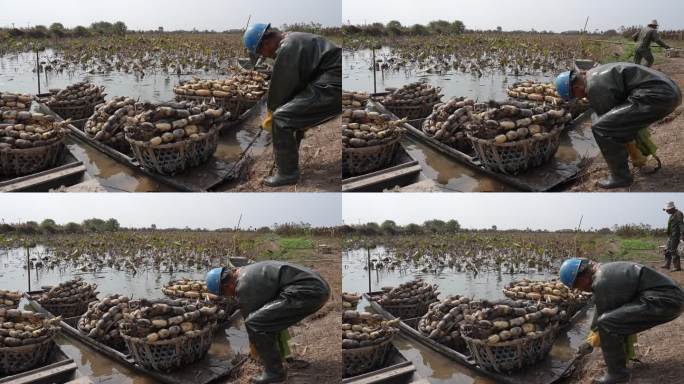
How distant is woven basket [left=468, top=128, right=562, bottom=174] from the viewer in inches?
185

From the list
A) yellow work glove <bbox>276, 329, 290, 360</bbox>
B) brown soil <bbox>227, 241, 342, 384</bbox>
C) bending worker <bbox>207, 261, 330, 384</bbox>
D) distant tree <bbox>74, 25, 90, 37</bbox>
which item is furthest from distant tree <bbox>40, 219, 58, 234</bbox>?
distant tree <bbox>74, 25, 90, 37</bbox>

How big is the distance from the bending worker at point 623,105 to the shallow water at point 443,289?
1573 millimetres

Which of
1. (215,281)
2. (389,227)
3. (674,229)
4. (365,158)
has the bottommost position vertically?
(215,281)

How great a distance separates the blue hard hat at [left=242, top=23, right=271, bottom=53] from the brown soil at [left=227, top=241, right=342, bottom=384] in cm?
210

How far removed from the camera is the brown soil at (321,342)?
532cm

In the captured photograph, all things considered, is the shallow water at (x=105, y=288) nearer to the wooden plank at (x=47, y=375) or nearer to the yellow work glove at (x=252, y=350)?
the wooden plank at (x=47, y=375)

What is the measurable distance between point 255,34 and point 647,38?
4810 mm

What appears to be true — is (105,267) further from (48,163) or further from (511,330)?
(511,330)

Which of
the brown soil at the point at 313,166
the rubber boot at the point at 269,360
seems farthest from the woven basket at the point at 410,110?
the rubber boot at the point at 269,360

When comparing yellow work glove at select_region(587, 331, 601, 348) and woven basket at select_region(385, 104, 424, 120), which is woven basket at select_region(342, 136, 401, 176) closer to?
woven basket at select_region(385, 104, 424, 120)

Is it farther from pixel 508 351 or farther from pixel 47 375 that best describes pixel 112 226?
pixel 508 351

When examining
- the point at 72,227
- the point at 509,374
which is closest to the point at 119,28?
the point at 72,227

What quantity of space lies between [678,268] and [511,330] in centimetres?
300

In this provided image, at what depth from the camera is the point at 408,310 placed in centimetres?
591
